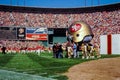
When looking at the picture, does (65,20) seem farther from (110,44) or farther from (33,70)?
(33,70)

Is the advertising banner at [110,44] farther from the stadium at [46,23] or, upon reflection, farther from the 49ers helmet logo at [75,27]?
the stadium at [46,23]

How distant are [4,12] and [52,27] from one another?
10599 mm

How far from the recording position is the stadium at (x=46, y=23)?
64875 mm

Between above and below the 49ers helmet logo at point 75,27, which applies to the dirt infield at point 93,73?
below

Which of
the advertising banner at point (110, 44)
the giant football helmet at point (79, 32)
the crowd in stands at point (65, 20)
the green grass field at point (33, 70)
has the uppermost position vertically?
the crowd in stands at point (65, 20)

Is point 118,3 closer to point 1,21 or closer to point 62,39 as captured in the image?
point 62,39

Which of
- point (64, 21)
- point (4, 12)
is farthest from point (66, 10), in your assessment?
point (4, 12)

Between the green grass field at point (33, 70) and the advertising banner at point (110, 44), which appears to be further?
the advertising banner at point (110, 44)

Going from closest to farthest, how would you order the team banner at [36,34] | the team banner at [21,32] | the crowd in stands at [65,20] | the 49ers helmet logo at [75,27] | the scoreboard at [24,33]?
the 49ers helmet logo at [75,27]
the crowd in stands at [65,20]
the scoreboard at [24,33]
the team banner at [21,32]
the team banner at [36,34]

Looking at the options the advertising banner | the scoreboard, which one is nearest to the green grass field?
the advertising banner

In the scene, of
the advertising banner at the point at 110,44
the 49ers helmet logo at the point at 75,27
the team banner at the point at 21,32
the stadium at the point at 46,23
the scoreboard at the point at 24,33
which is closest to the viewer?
the advertising banner at the point at 110,44

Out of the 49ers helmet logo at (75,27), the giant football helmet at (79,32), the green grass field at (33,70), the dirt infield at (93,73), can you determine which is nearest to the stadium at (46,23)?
the giant football helmet at (79,32)

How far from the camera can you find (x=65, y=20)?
71.9 m

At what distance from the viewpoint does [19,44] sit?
6638cm
